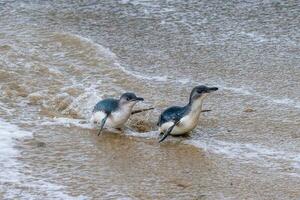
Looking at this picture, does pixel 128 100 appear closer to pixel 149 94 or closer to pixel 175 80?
pixel 149 94

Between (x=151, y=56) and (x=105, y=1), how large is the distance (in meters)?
2.58

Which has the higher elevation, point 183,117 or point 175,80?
point 183,117

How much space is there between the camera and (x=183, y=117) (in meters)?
6.58

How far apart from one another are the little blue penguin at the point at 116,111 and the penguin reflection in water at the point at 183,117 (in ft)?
0.97

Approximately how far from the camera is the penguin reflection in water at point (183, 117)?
6551mm

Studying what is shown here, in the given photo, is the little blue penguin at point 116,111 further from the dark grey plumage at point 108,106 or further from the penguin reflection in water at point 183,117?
the penguin reflection in water at point 183,117

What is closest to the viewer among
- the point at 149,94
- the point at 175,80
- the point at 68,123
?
the point at 68,123

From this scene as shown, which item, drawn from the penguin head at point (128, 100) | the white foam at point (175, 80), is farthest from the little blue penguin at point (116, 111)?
the white foam at point (175, 80)

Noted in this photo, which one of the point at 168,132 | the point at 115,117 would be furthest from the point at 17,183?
the point at 168,132

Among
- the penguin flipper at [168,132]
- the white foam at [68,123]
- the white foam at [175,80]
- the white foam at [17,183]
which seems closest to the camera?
the white foam at [17,183]

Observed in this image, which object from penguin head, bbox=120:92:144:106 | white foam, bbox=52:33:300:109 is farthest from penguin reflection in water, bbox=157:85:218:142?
white foam, bbox=52:33:300:109

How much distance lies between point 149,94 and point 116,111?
3.70 feet

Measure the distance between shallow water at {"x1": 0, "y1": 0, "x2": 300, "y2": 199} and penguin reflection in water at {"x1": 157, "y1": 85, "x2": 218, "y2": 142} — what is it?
105 mm

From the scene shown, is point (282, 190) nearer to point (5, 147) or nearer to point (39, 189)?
point (39, 189)
